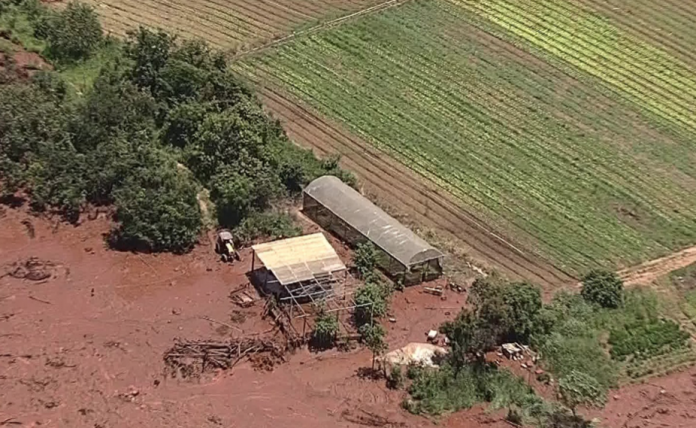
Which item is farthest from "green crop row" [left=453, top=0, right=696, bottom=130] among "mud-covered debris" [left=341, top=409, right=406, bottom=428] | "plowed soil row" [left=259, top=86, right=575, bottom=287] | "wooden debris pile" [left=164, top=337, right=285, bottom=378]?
"wooden debris pile" [left=164, top=337, right=285, bottom=378]

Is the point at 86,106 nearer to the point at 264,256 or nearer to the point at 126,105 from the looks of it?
the point at 126,105

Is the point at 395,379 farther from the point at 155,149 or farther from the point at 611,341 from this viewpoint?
the point at 155,149

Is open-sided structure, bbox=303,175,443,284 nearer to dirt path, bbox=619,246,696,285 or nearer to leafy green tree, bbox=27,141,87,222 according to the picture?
dirt path, bbox=619,246,696,285

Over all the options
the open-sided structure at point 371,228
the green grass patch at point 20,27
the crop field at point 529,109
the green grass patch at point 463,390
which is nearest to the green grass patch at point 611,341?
the green grass patch at point 463,390

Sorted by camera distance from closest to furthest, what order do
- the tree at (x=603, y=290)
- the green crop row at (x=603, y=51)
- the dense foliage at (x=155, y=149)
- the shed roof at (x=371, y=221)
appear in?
1. the tree at (x=603, y=290)
2. the shed roof at (x=371, y=221)
3. the dense foliage at (x=155, y=149)
4. the green crop row at (x=603, y=51)

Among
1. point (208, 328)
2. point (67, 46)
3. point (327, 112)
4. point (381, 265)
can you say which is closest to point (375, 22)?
point (327, 112)

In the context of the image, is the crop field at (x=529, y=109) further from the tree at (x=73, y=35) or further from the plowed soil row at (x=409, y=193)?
the tree at (x=73, y=35)
